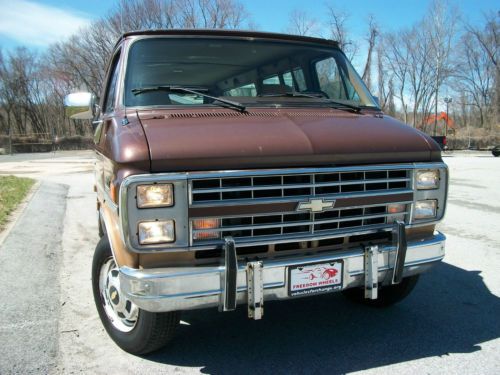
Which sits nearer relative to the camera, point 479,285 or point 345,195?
point 345,195

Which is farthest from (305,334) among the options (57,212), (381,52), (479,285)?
(381,52)

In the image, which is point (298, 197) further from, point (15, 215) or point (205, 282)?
point (15, 215)

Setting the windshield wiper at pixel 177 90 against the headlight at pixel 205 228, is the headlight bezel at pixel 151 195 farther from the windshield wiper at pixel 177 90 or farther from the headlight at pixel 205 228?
the windshield wiper at pixel 177 90

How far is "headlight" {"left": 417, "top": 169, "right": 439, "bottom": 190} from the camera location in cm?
300

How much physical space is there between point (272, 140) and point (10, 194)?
792 cm

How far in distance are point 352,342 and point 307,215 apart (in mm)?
1141

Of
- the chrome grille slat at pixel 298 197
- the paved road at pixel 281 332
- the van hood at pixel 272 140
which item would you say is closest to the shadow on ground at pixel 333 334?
the paved road at pixel 281 332

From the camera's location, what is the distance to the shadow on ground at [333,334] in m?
2.96

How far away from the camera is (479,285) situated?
14.2 feet

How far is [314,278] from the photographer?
270 centimetres

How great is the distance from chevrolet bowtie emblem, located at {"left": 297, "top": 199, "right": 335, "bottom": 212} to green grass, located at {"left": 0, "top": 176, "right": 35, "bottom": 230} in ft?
17.2

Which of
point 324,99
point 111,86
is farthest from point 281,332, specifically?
point 111,86

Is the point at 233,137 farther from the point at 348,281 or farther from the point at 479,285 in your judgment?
the point at 479,285

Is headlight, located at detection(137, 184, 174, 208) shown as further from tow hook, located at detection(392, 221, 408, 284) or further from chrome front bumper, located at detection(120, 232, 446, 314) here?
tow hook, located at detection(392, 221, 408, 284)
